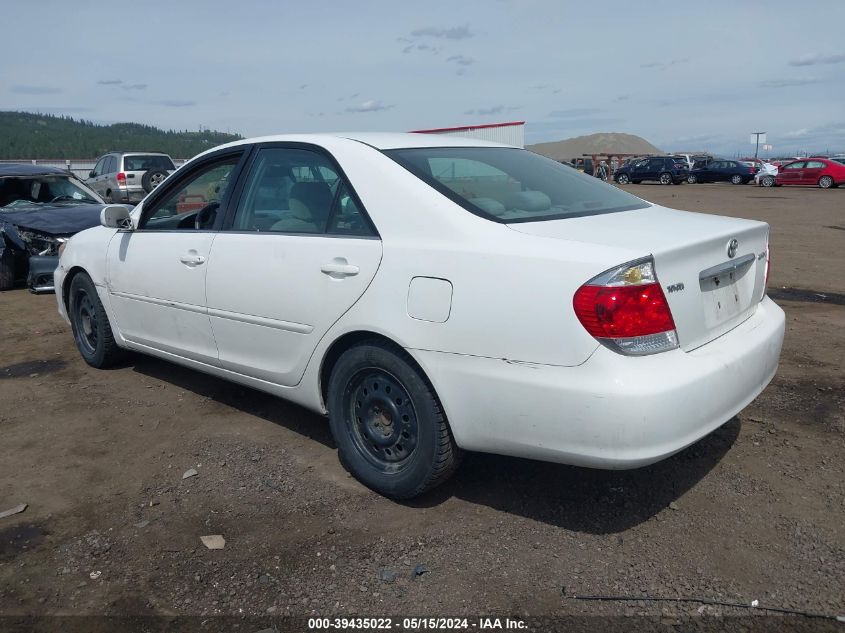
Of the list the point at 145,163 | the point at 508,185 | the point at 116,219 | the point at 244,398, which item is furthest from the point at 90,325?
the point at 145,163

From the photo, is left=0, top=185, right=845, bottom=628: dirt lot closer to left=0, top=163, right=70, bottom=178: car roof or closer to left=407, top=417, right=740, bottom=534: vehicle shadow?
left=407, top=417, right=740, bottom=534: vehicle shadow

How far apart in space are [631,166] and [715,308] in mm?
37351

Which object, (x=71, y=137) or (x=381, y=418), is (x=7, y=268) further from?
(x=71, y=137)

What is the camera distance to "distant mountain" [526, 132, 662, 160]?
86.8m

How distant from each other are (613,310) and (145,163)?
2012 cm

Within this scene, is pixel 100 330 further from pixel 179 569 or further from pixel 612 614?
pixel 612 614

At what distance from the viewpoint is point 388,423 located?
3312 mm

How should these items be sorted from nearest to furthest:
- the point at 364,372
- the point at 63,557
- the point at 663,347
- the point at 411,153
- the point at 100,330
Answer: the point at 663,347, the point at 63,557, the point at 364,372, the point at 411,153, the point at 100,330

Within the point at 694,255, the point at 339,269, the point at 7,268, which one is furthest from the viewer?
the point at 7,268

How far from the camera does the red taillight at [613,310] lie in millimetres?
2588

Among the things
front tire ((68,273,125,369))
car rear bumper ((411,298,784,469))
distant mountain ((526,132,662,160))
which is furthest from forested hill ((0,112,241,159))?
car rear bumper ((411,298,784,469))

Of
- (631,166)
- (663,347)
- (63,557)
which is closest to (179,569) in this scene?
(63,557)

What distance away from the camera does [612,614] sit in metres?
2.49

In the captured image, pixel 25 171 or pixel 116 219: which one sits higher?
pixel 25 171
